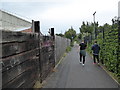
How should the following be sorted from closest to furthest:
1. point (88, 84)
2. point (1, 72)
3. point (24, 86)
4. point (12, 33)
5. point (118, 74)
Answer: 1. point (1, 72)
2. point (12, 33)
3. point (24, 86)
4. point (88, 84)
5. point (118, 74)

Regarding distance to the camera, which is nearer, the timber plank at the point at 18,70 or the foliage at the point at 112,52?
the timber plank at the point at 18,70

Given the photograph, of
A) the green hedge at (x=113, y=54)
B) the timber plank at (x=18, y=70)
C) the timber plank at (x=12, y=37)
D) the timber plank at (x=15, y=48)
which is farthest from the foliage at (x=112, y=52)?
the timber plank at (x=12, y=37)

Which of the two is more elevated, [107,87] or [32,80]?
[32,80]

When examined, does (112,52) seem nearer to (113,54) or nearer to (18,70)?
(113,54)

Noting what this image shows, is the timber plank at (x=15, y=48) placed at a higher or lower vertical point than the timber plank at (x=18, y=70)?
higher

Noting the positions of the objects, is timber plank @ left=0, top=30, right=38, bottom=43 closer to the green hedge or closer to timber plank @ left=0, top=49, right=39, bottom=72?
timber plank @ left=0, top=49, right=39, bottom=72

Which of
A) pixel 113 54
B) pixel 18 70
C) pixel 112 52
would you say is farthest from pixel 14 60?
pixel 112 52

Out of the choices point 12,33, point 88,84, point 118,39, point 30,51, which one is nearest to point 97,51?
point 118,39

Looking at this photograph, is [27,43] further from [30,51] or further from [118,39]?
[118,39]

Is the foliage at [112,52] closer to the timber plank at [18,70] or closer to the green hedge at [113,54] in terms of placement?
the green hedge at [113,54]

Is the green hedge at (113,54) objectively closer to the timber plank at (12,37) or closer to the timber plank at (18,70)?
the timber plank at (18,70)

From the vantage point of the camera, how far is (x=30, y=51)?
5.80 m

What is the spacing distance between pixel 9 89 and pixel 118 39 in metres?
5.79

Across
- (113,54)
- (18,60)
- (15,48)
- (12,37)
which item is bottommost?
(113,54)
